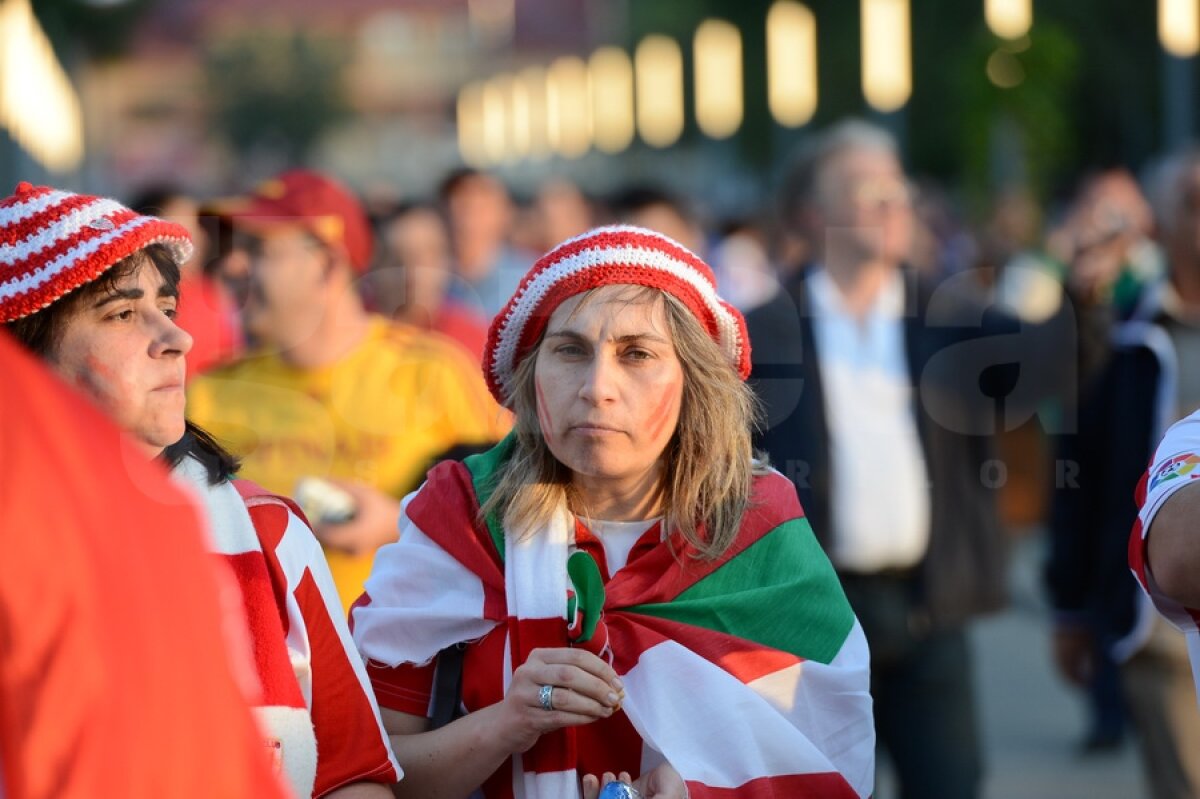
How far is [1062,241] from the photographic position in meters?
14.8

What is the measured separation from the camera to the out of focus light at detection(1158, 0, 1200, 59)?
1716cm

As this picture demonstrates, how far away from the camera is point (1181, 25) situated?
56.5 ft

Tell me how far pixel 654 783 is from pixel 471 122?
8967cm

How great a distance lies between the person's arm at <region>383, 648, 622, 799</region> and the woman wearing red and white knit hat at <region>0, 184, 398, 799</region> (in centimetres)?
15

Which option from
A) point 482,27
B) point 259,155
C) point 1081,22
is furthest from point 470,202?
point 482,27

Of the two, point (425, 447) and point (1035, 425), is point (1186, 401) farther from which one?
point (1035, 425)

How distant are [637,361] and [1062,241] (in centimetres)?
1229

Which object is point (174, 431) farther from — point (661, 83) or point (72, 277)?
point (661, 83)

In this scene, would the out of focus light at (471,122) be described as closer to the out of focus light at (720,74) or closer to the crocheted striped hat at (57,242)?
the out of focus light at (720,74)

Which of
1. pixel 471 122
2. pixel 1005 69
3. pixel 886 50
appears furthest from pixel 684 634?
pixel 471 122

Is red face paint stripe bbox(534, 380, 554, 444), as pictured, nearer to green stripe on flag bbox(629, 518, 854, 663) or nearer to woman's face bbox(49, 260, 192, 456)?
green stripe on flag bbox(629, 518, 854, 663)

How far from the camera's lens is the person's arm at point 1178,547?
8.39 ft

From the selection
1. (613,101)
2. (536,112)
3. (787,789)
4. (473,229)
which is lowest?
(787,789)

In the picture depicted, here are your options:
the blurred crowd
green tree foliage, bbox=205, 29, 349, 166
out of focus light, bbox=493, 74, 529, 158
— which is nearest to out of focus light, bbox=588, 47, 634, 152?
green tree foliage, bbox=205, 29, 349, 166
